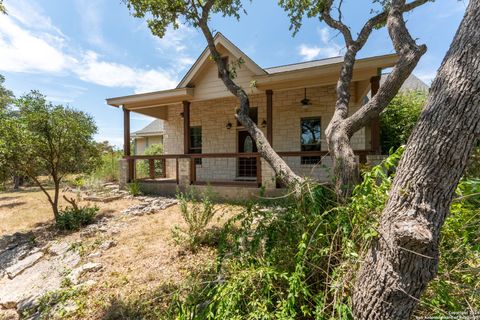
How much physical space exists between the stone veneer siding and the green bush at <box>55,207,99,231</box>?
15.0 feet

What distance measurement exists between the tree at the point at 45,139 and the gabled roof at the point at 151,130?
11.1 metres

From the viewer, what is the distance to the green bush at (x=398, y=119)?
363 inches

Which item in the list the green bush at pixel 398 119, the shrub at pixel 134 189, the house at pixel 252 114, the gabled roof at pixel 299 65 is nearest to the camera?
the house at pixel 252 114

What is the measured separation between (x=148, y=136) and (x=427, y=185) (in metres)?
19.2

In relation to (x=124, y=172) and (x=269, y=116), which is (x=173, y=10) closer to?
(x=269, y=116)

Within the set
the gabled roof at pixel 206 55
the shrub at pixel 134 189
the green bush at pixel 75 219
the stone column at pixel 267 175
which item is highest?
the gabled roof at pixel 206 55

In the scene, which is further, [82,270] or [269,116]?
[269,116]

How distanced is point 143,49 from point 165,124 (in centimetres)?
357

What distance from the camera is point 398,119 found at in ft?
31.3

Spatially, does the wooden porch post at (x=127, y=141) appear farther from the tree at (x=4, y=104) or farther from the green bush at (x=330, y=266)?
the green bush at (x=330, y=266)

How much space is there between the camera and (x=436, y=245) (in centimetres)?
162

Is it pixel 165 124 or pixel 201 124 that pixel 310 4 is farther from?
pixel 165 124

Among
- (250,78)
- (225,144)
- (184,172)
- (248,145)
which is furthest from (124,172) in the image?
(250,78)

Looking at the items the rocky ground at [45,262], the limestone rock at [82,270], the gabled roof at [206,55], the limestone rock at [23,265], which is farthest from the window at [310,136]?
the limestone rock at [23,265]
